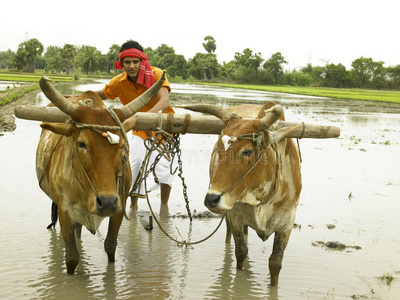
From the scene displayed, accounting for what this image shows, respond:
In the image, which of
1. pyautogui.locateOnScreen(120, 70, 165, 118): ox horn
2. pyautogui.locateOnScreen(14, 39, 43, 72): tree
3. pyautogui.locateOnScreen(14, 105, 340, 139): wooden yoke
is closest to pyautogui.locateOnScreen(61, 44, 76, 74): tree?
pyautogui.locateOnScreen(14, 39, 43, 72): tree

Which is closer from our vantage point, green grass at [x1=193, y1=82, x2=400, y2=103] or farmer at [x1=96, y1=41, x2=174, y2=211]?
farmer at [x1=96, y1=41, x2=174, y2=211]

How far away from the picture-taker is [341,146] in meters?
12.9

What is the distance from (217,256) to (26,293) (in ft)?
6.68

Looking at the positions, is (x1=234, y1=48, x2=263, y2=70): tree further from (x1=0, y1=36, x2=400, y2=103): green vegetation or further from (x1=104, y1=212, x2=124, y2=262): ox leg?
(x1=104, y1=212, x2=124, y2=262): ox leg

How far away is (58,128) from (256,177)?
5.32 ft

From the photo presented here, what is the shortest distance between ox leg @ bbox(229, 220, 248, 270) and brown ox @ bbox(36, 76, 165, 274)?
111cm

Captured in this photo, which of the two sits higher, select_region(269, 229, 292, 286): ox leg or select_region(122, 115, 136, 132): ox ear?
select_region(122, 115, 136, 132): ox ear

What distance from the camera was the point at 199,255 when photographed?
16.7 ft

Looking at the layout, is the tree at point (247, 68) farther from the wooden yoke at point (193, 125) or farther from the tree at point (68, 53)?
the wooden yoke at point (193, 125)

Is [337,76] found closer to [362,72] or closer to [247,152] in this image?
[362,72]

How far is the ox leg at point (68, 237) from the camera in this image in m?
4.05

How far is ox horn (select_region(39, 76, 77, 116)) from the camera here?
3354mm

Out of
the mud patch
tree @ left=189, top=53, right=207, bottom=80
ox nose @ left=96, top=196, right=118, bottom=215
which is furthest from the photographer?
tree @ left=189, top=53, right=207, bottom=80

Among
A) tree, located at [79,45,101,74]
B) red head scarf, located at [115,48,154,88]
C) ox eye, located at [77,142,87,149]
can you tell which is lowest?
ox eye, located at [77,142,87,149]
